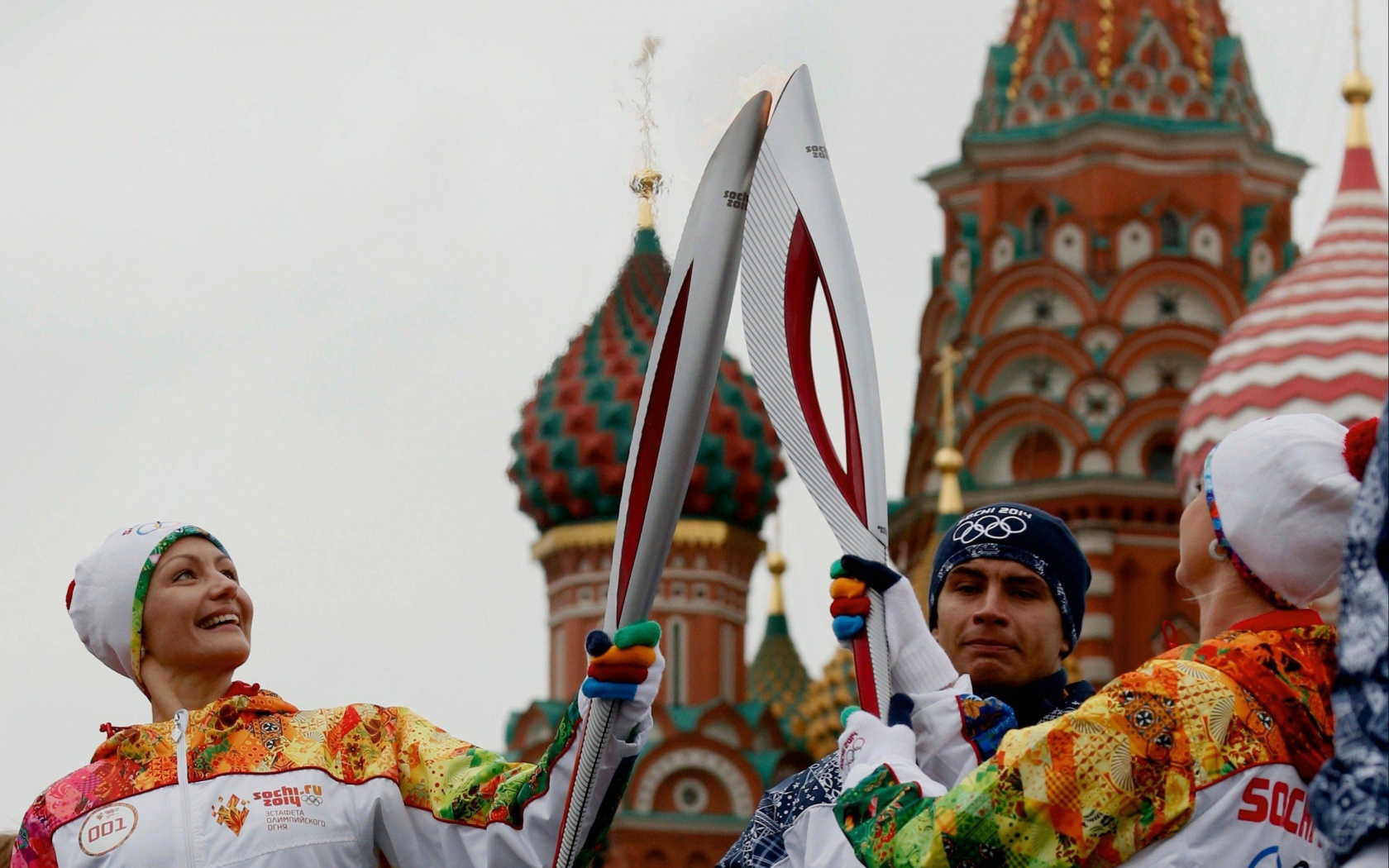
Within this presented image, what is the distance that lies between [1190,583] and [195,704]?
1770mm

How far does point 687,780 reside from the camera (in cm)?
2564

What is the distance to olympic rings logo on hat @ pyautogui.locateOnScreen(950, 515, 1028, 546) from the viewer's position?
4.63 m

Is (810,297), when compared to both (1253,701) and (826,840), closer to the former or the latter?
(826,840)

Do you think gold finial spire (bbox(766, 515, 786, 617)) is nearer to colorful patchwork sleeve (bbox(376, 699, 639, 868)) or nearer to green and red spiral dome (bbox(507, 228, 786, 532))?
green and red spiral dome (bbox(507, 228, 786, 532))

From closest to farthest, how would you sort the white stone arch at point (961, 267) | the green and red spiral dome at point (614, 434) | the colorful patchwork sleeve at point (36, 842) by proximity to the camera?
the colorful patchwork sleeve at point (36, 842)
the green and red spiral dome at point (614, 434)
the white stone arch at point (961, 267)

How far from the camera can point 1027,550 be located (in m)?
4.61

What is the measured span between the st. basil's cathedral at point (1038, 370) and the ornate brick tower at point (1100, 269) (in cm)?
3

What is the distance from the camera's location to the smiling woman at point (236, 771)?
4.30 m

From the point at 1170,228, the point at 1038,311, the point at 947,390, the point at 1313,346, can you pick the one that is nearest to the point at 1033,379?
the point at 1038,311

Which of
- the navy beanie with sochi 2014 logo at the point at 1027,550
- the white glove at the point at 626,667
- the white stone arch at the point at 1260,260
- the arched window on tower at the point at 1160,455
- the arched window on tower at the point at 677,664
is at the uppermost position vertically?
the white stone arch at the point at 1260,260

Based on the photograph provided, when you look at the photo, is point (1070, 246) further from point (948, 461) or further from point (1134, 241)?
point (948, 461)

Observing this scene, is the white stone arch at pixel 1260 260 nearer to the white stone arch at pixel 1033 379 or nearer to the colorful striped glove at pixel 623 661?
the white stone arch at pixel 1033 379

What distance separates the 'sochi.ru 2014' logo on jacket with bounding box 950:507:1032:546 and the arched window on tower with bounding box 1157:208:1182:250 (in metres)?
22.2

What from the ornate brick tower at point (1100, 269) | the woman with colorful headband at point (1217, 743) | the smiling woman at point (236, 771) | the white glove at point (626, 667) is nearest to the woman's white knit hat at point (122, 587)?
the smiling woman at point (236, 771)
